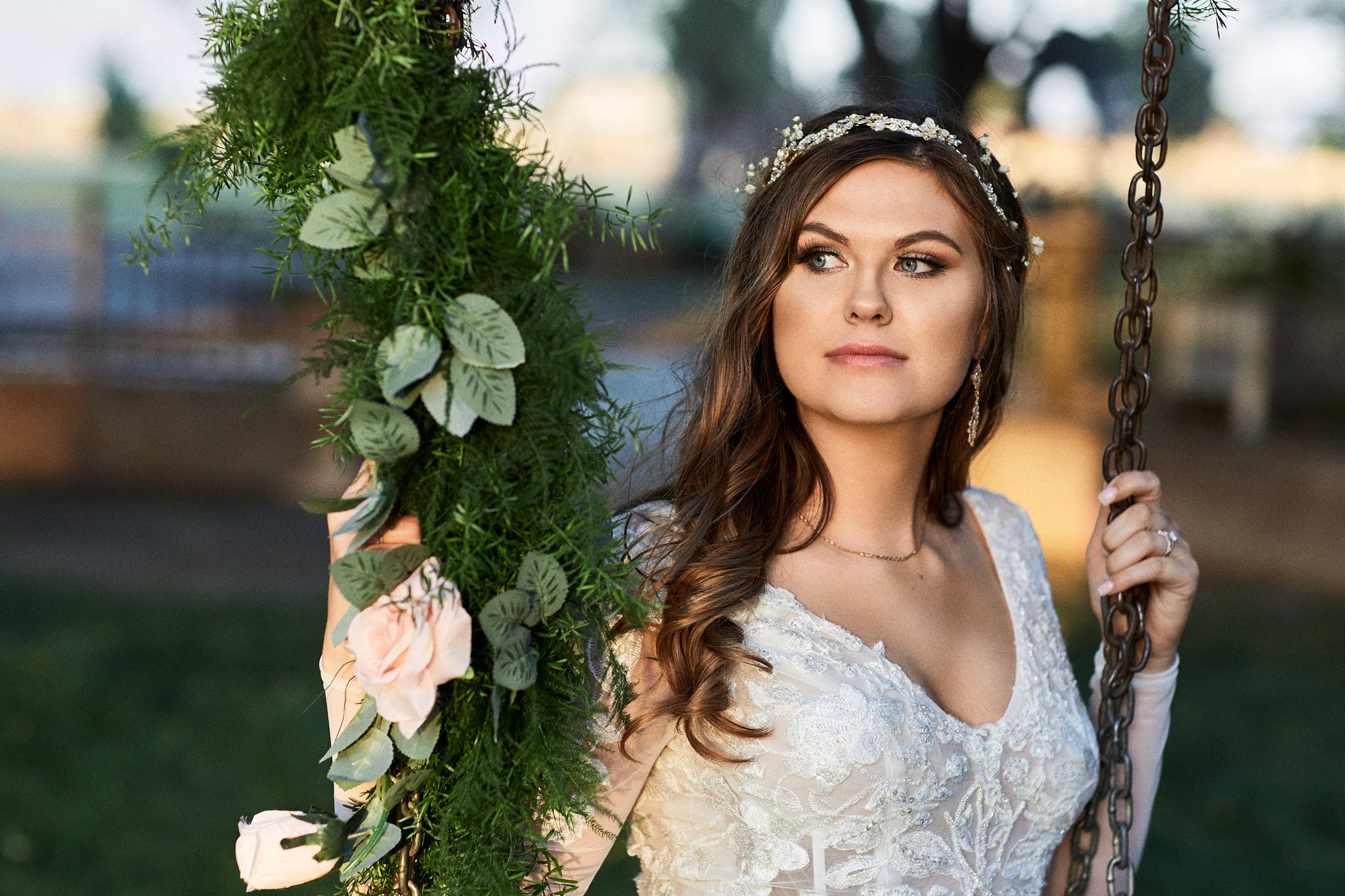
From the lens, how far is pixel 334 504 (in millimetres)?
1579

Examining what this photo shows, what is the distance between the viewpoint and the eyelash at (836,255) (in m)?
2.14

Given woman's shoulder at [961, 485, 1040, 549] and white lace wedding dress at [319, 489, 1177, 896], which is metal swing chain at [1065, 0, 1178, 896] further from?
woman's shoulder at [961, 485, 1040, 549]

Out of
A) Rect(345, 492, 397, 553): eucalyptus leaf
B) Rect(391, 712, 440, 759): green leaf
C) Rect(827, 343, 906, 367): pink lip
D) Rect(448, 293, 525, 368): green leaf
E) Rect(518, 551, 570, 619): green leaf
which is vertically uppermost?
Rect(448, 293, 525, 368): green leaf

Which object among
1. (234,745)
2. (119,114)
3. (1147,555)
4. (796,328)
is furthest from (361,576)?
(119,114)

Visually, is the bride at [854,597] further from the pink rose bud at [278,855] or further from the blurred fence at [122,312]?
the blurred fence at [122,312]

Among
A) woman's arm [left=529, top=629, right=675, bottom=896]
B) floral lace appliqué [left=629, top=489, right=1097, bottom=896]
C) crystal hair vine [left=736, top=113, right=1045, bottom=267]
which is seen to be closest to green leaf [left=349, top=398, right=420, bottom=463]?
woman's arm [left=529, top=629, right=675, bottom=896]

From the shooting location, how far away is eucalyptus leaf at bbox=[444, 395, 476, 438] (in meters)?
1.56

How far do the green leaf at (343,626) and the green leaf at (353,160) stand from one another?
0.49m

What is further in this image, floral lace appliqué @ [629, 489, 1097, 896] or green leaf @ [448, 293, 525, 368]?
floral lace appliqué @ [629, 489, 1097, 896]

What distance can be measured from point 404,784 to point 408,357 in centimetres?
52

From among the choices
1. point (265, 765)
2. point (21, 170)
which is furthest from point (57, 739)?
point (21, 170)

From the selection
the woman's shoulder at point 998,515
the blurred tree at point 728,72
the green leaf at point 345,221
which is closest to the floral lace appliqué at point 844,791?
the woman's shoulder at point 998,515

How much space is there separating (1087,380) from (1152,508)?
25.9 feet

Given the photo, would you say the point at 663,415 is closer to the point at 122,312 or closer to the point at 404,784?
the point at 404,784
